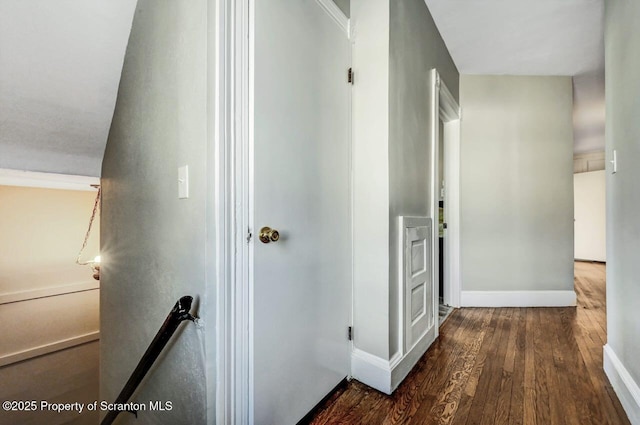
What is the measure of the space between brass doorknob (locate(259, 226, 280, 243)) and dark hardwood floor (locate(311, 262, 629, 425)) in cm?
91

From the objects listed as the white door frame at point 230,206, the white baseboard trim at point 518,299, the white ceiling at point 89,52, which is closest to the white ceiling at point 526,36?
the white ceiling at point 89,52

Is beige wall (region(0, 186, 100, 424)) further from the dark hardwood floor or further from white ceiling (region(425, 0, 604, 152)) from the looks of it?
white ceiling (region(425, 0, 604, 152))

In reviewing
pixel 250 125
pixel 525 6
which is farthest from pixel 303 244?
pixel 525 6

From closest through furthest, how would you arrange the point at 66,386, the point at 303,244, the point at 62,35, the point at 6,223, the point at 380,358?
the point at 303,244
the point at 62,35
the point at 380,358
the point at 6,223
the point at 66,386

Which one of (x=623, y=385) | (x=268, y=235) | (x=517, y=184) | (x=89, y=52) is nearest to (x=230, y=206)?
(x=268, y=235)

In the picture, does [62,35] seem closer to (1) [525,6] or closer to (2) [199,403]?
(2) [199,403]

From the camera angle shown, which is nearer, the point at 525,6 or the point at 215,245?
the point at 215,245

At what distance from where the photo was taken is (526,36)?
244 cm

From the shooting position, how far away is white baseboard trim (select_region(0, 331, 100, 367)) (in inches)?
116

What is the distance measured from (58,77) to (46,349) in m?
3.23

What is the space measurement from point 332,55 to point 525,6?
1.69 m

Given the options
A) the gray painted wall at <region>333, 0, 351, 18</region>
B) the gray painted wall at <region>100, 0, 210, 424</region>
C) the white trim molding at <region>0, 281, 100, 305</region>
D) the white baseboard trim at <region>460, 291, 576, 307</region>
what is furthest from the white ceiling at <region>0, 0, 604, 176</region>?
the white baseboard trim at <region>460, 291, 576, 307</region>

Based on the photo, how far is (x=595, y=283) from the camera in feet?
13.1

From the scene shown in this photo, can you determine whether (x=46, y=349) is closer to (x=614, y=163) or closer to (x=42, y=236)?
(x=42, y=236)
